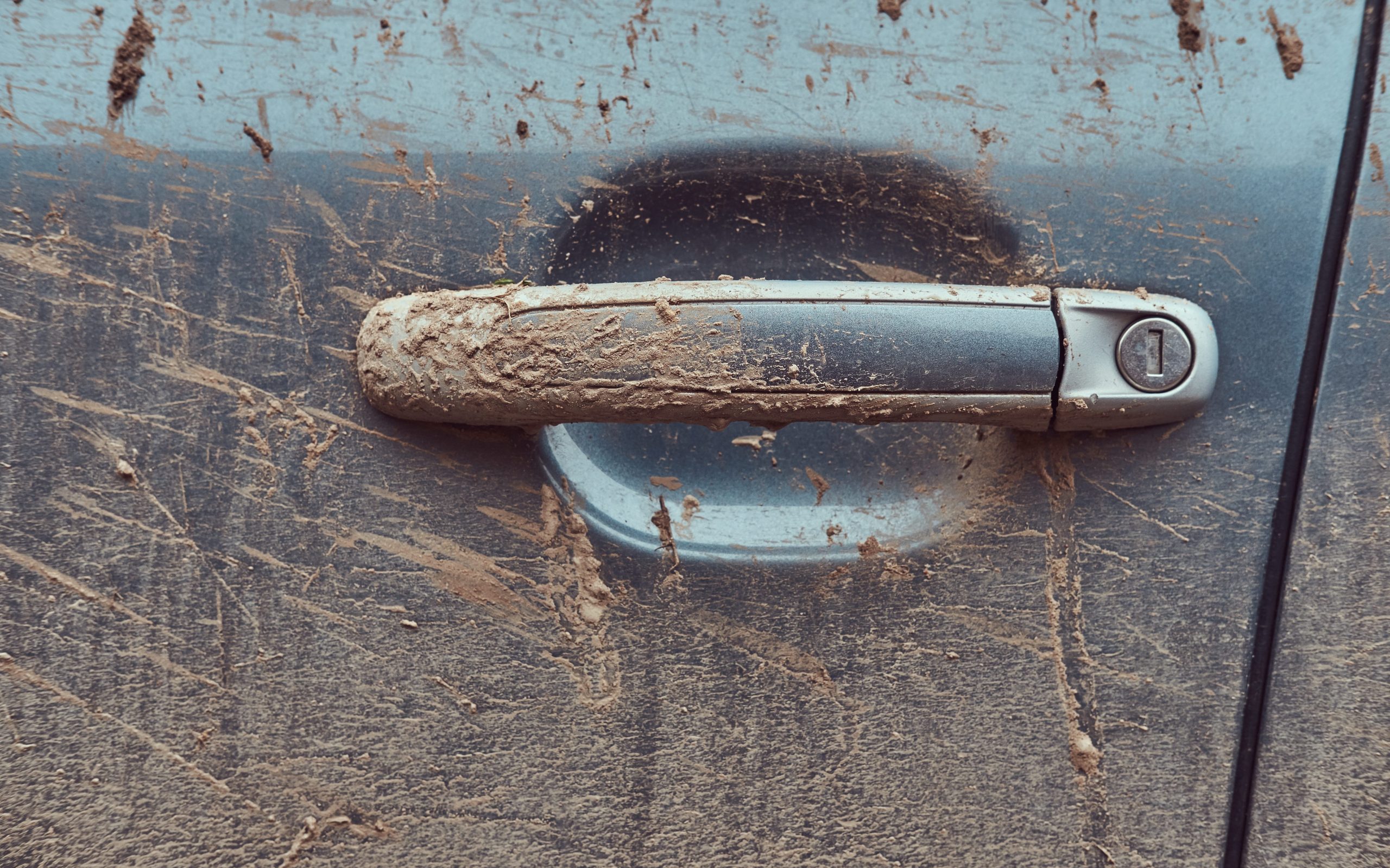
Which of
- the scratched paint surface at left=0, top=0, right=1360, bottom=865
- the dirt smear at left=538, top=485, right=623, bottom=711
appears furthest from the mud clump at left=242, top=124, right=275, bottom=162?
the dirt smear at left=538, top=485, right=623, bottom=711

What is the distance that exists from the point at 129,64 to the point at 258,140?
11 cm

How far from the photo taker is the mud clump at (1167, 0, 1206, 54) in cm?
66

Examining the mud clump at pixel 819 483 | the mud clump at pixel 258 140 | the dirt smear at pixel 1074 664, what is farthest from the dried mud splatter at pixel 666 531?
the mud clump at pixel 258 140

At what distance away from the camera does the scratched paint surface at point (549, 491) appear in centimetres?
65

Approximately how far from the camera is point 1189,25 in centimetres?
67

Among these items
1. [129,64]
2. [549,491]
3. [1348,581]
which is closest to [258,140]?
[129,64]

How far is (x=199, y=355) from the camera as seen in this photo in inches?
25.9

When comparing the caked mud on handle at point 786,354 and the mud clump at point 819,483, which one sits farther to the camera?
the mud clump at point 819,483

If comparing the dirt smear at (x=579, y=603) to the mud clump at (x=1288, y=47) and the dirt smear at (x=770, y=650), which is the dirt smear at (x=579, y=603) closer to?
the dirt smear at (x=770, y=650)

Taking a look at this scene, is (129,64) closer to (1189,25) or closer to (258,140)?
(258,140)

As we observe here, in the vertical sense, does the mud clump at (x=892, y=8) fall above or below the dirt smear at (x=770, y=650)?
above

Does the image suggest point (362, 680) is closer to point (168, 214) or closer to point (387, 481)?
point (387, 481)

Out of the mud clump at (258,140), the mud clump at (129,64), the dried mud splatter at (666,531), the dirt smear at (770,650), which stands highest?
the mud clump at (129,64)

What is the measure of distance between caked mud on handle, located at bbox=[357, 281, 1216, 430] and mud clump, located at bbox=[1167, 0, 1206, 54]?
22 centimetres
